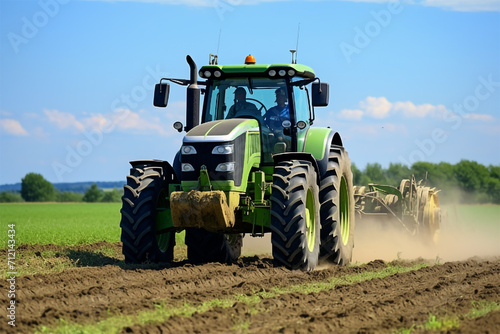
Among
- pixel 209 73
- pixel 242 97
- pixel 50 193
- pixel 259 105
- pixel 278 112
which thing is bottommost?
pixel 50 193

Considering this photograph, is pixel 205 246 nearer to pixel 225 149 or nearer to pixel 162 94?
pixel 225 149

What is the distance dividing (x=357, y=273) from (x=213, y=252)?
2792 mm

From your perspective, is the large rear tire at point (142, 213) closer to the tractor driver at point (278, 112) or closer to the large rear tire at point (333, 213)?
the tractor driver at point (278, 112)

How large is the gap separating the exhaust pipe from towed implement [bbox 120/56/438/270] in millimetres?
17

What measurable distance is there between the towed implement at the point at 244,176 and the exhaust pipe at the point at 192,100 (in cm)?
2

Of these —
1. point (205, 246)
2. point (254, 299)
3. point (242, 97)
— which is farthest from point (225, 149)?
point (254, 299)

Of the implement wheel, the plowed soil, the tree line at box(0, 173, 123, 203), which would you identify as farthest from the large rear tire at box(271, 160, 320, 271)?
the tree line at box(0, 173, 123, 203)

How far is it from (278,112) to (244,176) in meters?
1.43

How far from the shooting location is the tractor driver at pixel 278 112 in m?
12.4

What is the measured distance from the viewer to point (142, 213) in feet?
38.8

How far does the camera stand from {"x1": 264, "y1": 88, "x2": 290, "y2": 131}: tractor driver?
12430 mm

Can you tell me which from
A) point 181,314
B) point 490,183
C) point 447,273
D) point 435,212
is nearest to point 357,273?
point 447,273

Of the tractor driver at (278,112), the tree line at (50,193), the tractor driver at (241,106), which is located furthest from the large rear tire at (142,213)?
the tree line at (50,193)

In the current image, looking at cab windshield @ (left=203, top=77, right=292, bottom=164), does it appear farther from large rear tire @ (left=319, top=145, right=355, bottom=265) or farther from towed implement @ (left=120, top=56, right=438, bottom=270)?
large rear tire @ (left=319, top=145, right=355, bottom=265)
